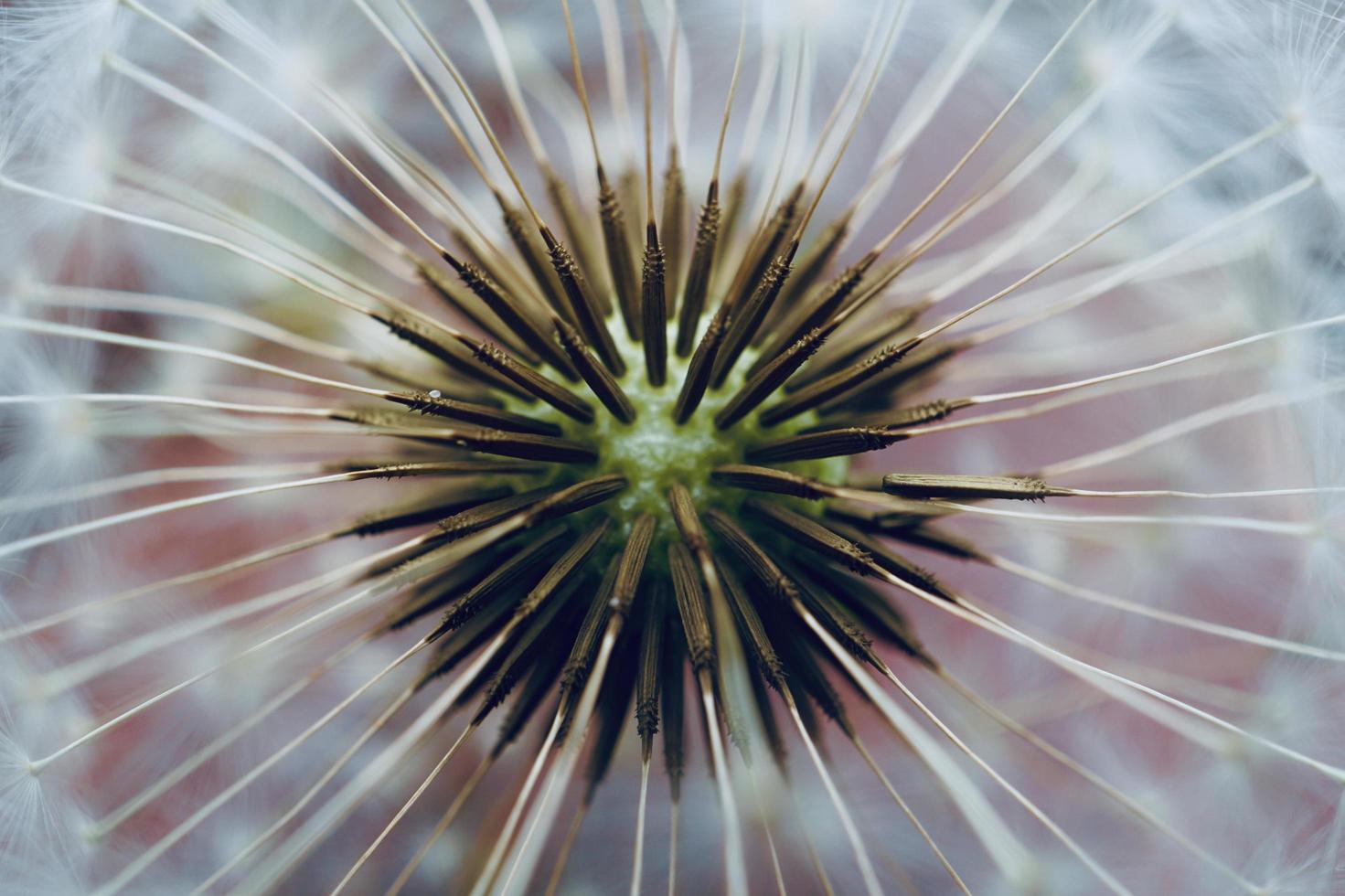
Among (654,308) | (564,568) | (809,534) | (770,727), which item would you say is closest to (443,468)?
(564,568)

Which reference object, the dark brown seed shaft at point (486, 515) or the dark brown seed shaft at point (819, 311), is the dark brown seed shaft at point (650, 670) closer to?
the dark brown seed shaft at point (486, 515)

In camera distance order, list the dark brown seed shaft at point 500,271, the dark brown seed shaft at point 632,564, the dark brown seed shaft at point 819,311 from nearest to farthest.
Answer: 1. the dark brown seed shaft at point 632,564
2. the dark brown seed shaft at point 819,311
3. the dark brown seed shaft at point 500,271

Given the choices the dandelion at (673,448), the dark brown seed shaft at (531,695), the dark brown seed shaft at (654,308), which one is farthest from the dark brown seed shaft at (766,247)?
the dark brown seed shaft at (531,695)

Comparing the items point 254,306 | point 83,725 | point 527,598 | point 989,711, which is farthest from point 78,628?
point 989,711

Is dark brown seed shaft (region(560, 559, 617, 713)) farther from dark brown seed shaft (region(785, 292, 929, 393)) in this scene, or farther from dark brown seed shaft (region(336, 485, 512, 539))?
dark brown seed shaft (region(785, 292, 929, 393))

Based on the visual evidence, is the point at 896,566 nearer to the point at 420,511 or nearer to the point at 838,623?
the point at 838,623

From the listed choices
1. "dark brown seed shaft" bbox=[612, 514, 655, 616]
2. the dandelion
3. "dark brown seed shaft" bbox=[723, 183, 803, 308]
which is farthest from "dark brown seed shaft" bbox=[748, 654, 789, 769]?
"dark brown seed shaft" bbox=[723, 183, 803, 308]
